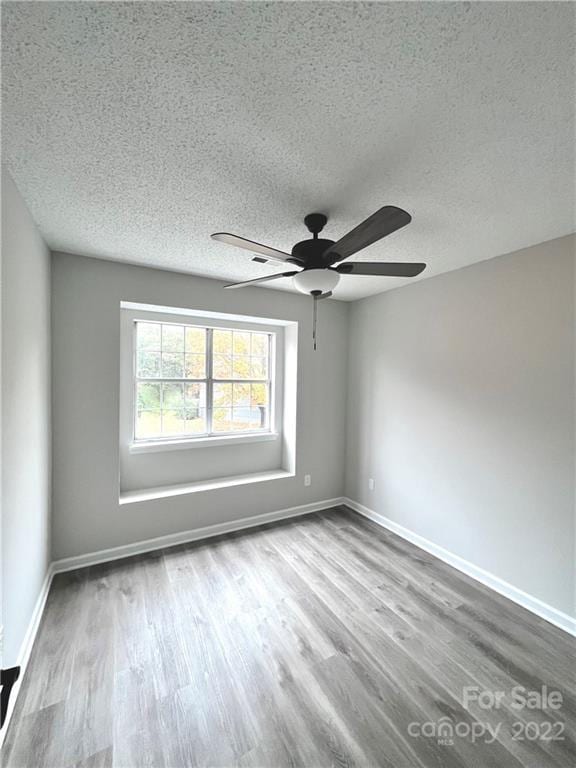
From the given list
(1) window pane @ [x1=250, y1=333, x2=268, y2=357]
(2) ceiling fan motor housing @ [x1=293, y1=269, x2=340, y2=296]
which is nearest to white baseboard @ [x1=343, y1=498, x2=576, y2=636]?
(1) window pane @ [x1=250, y1=333, x2=268, y2=357]

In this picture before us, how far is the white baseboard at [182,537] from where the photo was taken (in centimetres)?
251

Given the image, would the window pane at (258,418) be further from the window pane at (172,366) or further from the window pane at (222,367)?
the window pane at (172,366)

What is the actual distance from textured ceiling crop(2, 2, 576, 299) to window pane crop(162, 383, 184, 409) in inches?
64.8

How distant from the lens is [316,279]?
170cm

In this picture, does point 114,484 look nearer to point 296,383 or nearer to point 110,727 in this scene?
point 110,727

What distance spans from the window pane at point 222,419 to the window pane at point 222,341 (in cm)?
67

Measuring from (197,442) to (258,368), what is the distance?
3.68 ft

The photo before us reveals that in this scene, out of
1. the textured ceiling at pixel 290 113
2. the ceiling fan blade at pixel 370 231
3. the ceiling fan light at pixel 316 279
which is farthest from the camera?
the ceiling fan light at pixel 316 279

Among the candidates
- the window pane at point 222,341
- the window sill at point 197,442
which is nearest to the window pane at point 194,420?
the window sill at point 197,442

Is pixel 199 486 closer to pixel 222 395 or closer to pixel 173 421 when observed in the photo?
pixel 173 421

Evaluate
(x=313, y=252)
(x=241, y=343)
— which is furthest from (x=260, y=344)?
(x=313, y=252)

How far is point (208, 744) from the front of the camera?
50.8 inches

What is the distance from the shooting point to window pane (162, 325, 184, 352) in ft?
10.5

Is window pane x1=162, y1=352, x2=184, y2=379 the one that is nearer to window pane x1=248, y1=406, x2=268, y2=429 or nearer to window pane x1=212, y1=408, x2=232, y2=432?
window pane x1=212, y1=408, x2=232, y2=432
